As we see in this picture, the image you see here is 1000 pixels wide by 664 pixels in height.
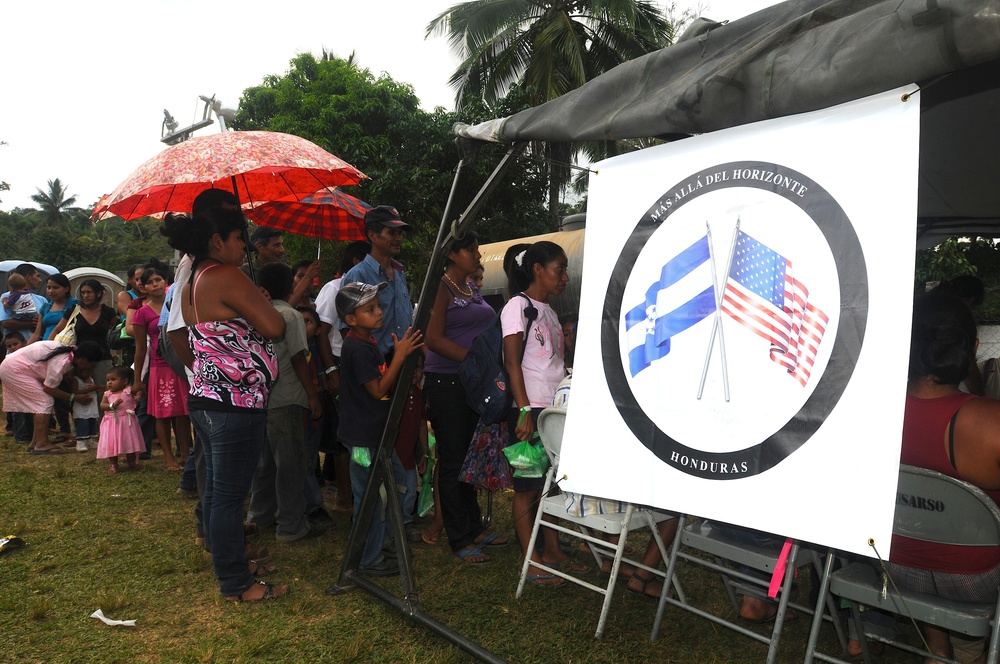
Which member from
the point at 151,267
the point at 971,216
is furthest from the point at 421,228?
the point at 971,216

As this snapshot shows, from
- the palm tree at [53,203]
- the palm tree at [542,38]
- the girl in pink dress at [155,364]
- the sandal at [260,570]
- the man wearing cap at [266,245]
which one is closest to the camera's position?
the sandal at [260,570]

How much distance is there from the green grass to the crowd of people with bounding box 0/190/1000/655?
172 mm

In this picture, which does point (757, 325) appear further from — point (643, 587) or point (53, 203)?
point (53, 203)

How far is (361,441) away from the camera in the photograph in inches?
145

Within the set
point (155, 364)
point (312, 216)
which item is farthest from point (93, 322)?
point (312, 216)

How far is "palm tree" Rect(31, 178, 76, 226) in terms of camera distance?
7488cm

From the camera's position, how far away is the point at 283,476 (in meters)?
4.42

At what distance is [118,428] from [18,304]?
3.85 m

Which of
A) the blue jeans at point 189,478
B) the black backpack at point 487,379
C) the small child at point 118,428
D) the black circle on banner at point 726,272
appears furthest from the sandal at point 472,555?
the small child at point 118,428

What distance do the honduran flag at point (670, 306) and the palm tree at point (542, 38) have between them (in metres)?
17.5

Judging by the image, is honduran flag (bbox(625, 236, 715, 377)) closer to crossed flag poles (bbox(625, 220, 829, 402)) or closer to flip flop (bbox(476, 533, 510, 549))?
crossed flag poles (bbox(625, 220, 829, 402))

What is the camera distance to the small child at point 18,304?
29.8 ft

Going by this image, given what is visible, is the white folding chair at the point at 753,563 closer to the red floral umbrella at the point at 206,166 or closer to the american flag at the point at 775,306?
the american flag at the point at 775,306

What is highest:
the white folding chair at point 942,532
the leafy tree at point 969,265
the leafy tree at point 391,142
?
the leafy tree at point 391,142
